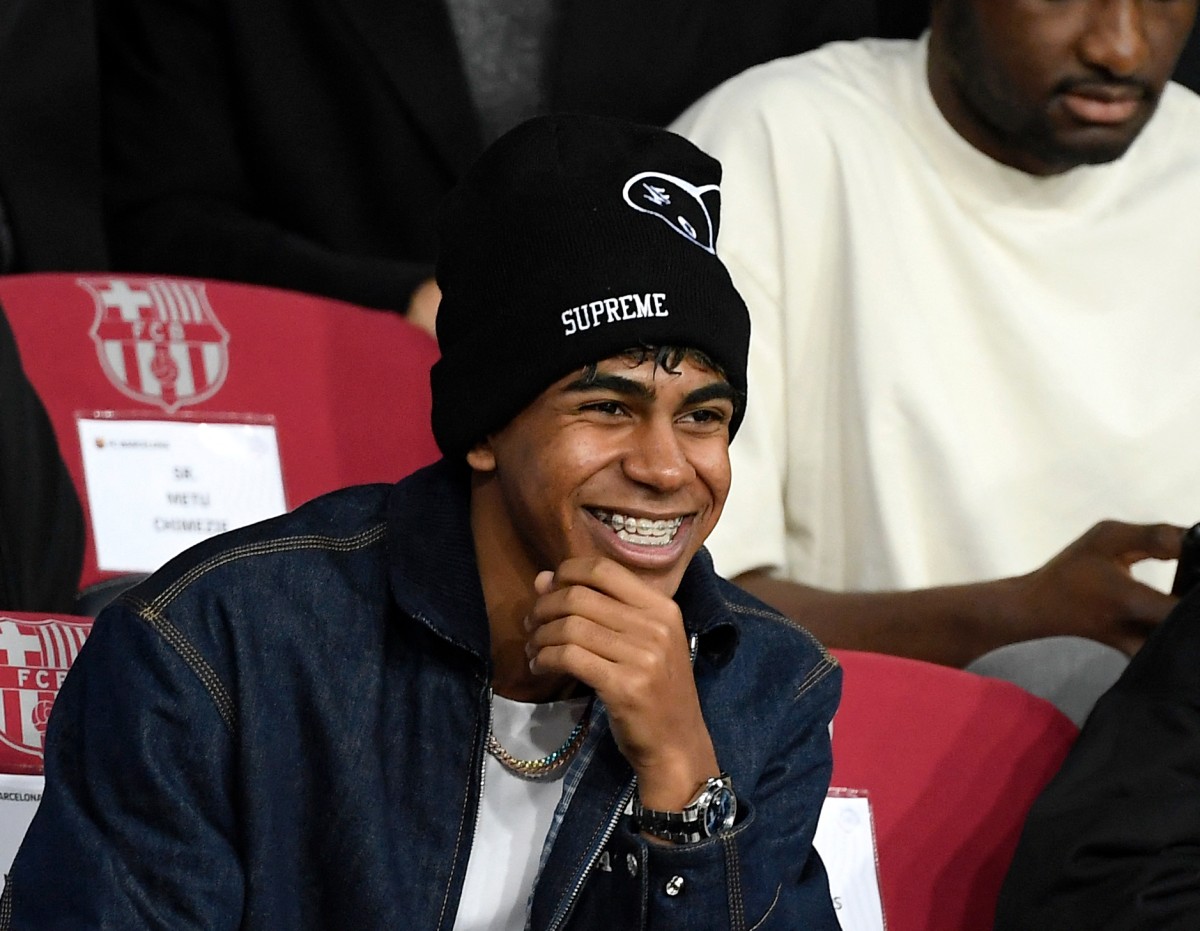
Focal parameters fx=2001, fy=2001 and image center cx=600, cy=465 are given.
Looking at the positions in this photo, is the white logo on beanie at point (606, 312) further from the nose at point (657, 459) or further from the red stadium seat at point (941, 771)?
the red stadium seat at point (941, 771)

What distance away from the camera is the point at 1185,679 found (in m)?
1.94

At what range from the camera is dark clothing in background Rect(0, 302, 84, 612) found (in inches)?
88.0

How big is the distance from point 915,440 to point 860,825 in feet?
2.83

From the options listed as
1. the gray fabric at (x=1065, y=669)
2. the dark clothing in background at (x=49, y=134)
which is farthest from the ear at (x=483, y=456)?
the dark clothing in background at (x=49, y=134)

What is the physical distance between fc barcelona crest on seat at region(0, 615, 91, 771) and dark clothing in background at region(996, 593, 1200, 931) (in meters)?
0.92

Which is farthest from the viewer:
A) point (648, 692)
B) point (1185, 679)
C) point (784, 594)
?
point (784, 594)

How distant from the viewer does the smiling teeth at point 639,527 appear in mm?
1677

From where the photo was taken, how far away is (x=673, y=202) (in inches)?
67.2

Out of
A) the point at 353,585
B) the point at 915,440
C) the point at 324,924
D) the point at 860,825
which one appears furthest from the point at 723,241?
the point at 324,924

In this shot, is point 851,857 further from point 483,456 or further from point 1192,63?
point 1192,63

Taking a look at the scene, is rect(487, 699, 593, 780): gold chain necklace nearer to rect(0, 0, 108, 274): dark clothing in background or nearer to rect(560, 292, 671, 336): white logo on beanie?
rect(560, 292, 671, 336): white logo on beanie

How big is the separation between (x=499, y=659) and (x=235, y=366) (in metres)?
0.84

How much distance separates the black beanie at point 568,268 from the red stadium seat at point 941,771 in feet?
1.72

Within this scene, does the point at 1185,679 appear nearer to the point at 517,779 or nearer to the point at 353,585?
the point at 517,779
